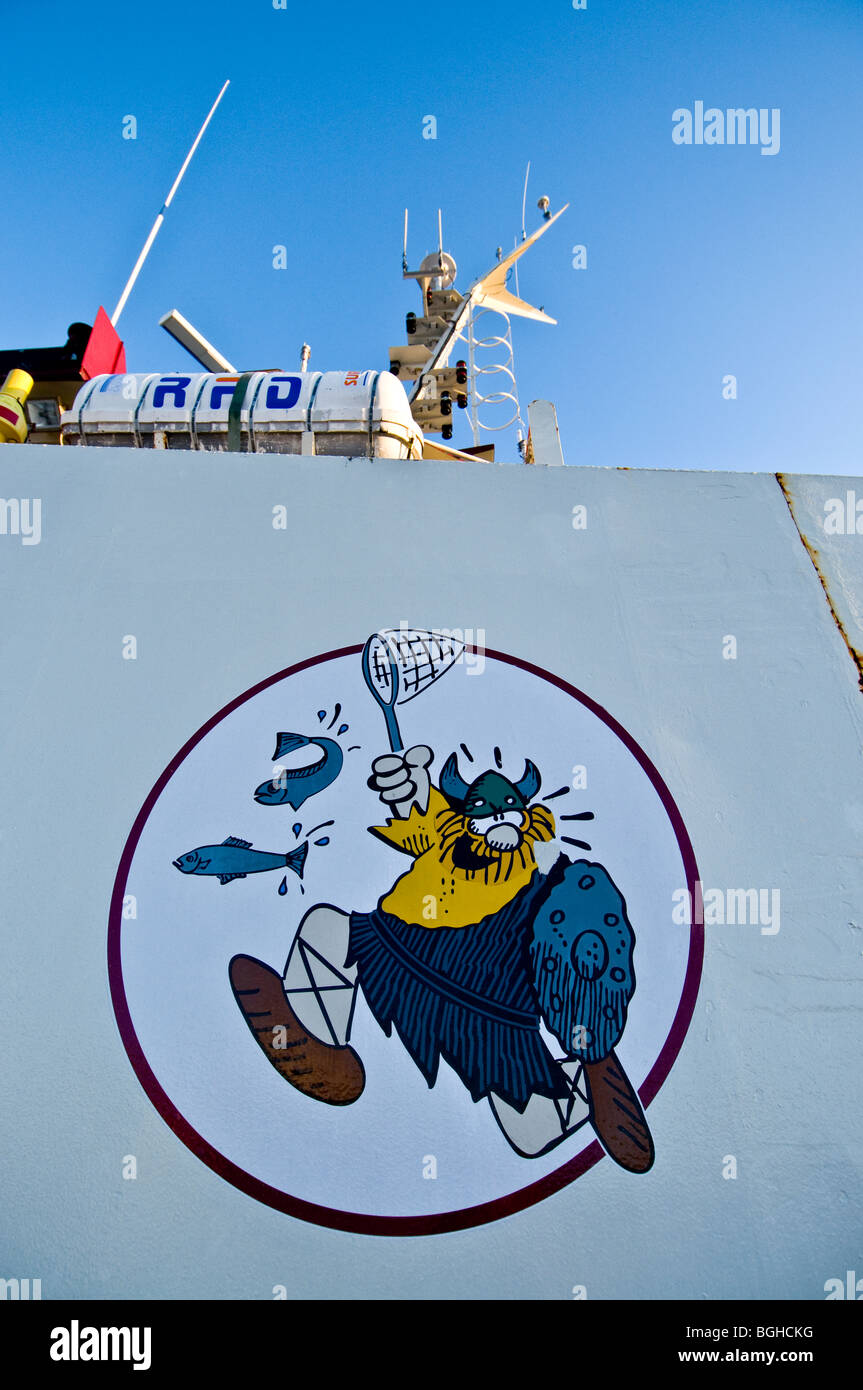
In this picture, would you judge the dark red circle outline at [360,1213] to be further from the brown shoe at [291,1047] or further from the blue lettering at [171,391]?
the blue lettering at [171,391]

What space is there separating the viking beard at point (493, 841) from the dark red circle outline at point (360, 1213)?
0.46 m

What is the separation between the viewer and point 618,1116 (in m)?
2.08

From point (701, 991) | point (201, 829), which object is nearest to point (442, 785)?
point (201, 829)

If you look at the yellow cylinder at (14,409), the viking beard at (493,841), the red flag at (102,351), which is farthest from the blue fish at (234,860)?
the red flag at (102,351)

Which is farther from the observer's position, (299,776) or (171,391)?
(171,391)

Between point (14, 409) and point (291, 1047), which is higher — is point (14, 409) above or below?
above

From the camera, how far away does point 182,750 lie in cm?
260

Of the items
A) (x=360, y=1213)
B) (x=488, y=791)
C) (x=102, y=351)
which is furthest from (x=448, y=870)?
(x=102, y=351)

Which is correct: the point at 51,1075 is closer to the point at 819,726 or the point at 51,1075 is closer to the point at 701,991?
the point at 701,991

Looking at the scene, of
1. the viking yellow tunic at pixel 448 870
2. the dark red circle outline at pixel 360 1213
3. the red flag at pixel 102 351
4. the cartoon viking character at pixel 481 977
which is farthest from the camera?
the red flag at pixel 102 351

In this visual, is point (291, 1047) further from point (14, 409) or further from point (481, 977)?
point (14, 409)

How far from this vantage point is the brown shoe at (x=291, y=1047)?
2111mm

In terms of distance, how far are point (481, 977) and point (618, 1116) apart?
1.77 ft
